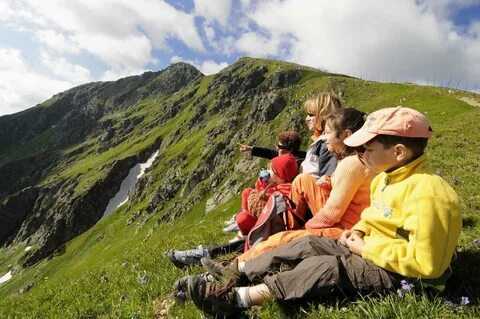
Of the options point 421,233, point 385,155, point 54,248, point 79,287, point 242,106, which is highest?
point 242,106

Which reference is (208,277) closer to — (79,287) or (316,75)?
(79,287)

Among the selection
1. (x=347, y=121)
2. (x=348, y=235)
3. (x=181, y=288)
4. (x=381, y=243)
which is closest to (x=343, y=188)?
(x=348, y=235)

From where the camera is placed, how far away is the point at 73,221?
18462 cm

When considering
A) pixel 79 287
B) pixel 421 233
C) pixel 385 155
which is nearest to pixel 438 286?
pixel 421 233

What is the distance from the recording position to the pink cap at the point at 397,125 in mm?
5902

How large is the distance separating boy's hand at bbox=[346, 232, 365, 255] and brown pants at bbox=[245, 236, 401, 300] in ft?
0.29

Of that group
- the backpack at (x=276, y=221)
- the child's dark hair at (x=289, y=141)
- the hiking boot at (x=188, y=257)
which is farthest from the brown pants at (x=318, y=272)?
the child's dark hair at (x=289, y=141)

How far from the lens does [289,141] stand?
11438mm

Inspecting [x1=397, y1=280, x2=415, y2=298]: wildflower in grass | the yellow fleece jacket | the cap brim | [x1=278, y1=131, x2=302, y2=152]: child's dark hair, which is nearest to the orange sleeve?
the yellow fleece jacket

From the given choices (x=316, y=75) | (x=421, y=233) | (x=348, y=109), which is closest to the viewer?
(x=421, y=233)

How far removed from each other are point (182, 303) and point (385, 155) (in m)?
4.30

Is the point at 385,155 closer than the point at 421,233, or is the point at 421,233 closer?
the point at 421,233

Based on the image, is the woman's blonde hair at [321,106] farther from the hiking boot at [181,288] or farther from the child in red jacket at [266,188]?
the hiking boot at [181,288]

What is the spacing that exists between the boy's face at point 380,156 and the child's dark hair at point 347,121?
7.21 feet
